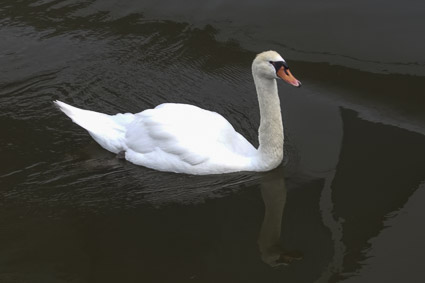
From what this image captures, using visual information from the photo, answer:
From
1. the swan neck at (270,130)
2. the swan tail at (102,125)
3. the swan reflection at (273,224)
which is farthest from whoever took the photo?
the swan tail at (102,125)

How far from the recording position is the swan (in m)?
6.92

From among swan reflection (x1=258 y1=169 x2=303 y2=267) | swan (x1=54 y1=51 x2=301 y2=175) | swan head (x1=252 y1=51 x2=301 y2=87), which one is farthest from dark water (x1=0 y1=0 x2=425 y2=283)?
swan head (x1=252 y1=51 x2=301 y2=87)

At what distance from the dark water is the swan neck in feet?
0.53

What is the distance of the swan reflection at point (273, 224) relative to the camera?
19.1 ft

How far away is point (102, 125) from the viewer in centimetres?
758

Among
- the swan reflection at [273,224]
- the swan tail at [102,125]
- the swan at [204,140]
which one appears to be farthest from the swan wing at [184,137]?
the swan reflection at [273,224]

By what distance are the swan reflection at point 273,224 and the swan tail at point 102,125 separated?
1613 millimetres

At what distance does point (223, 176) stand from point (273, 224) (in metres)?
0.84

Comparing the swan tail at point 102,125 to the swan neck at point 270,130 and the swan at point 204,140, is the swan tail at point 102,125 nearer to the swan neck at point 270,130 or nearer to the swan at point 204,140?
the swan at point 204,140

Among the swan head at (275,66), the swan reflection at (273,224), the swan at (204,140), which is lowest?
the swan reflection at (273,224)

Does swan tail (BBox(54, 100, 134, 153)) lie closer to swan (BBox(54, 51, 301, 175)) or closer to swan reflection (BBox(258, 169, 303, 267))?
swan (BBox(54, 51, 301, 175))

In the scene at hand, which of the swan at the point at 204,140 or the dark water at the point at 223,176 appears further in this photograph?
the swan at the point at 204,140

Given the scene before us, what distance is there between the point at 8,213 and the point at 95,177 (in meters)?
0.96

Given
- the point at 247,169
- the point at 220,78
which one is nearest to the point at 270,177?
the point at 247,169
